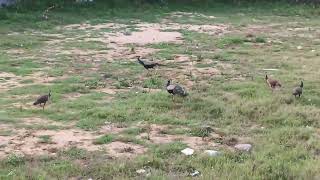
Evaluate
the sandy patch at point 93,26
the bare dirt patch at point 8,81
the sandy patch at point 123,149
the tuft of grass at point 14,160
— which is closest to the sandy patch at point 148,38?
the sandy patch at point 93,26

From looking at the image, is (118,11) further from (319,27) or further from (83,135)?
(83,135)

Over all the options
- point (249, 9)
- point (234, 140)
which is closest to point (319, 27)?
point (249, 9)

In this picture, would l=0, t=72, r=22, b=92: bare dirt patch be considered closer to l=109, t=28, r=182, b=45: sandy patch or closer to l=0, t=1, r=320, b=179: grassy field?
l=0, t=1, r=320, b=179: grassy field

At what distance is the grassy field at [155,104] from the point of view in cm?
612

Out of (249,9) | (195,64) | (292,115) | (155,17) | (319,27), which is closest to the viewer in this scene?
(292,115)

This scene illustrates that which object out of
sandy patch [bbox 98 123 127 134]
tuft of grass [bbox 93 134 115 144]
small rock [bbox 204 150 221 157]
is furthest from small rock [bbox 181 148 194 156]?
sandy patch [bbox 98 123 127 134]

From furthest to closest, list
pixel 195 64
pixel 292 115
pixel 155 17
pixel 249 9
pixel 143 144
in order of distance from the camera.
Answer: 1. pixel 249 9
2. pixel 155 17
3. pixel 195 64
4. pixel 292 115
5. pixel 143 144

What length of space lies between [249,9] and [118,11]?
489 cm

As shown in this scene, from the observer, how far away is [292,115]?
7738 millimetres

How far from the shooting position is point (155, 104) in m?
8.29

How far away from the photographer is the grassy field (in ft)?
20.1

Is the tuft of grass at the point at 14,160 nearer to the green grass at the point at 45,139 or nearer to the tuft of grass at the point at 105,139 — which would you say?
the green grass at the point at 45,139

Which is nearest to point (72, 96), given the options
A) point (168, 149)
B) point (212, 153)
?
point (168, 149)

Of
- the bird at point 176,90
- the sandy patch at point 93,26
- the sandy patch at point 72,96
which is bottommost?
the sandy patch at point 72,96
